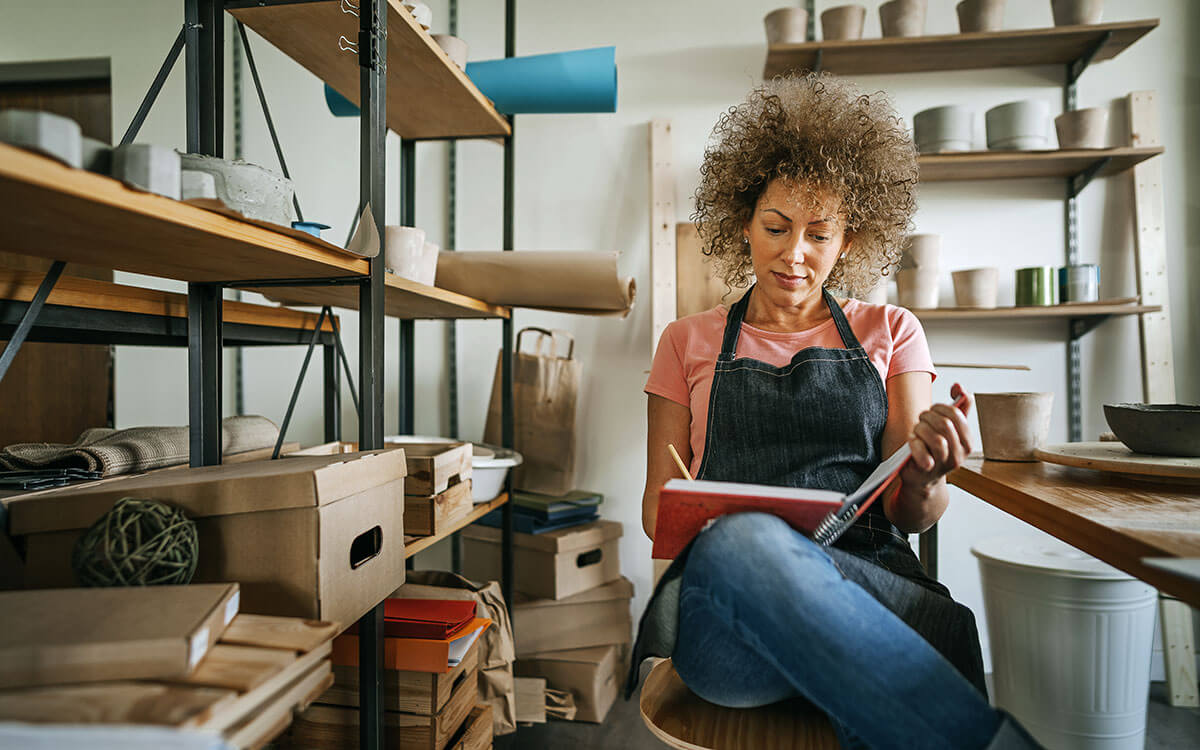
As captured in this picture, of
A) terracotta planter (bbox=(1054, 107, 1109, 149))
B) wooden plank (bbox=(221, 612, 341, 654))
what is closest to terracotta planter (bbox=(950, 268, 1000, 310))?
terracotta planter (bbox=(1054, 107, 1109, 149))

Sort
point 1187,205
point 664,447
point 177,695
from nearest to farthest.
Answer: point 177,695, point 664,447, point 1187,205

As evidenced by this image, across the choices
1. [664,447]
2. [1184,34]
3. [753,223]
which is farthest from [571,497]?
[1184,34]

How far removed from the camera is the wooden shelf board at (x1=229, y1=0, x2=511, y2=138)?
4.63ft

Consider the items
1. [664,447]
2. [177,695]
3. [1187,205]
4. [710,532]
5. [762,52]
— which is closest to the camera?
[177,695]

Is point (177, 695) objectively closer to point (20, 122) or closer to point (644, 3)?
point (20, 122)

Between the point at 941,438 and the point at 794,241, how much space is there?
54cm

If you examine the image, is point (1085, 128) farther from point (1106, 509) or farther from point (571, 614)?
point (571, 614)

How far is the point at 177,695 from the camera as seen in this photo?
25.9 inches

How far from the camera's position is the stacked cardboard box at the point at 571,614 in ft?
7.23

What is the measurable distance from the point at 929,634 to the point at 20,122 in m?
1.26

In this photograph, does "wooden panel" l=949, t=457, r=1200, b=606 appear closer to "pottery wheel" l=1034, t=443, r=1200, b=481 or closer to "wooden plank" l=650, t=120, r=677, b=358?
"pottery wheel" l=1034, t=443, r=1200, b=481

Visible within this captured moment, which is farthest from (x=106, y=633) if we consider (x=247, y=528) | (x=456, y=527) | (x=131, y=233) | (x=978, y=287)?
(x=978, y=287)

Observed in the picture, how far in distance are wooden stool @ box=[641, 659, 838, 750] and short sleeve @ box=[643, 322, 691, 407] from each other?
58cm

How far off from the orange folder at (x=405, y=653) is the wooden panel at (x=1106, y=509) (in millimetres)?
1045
